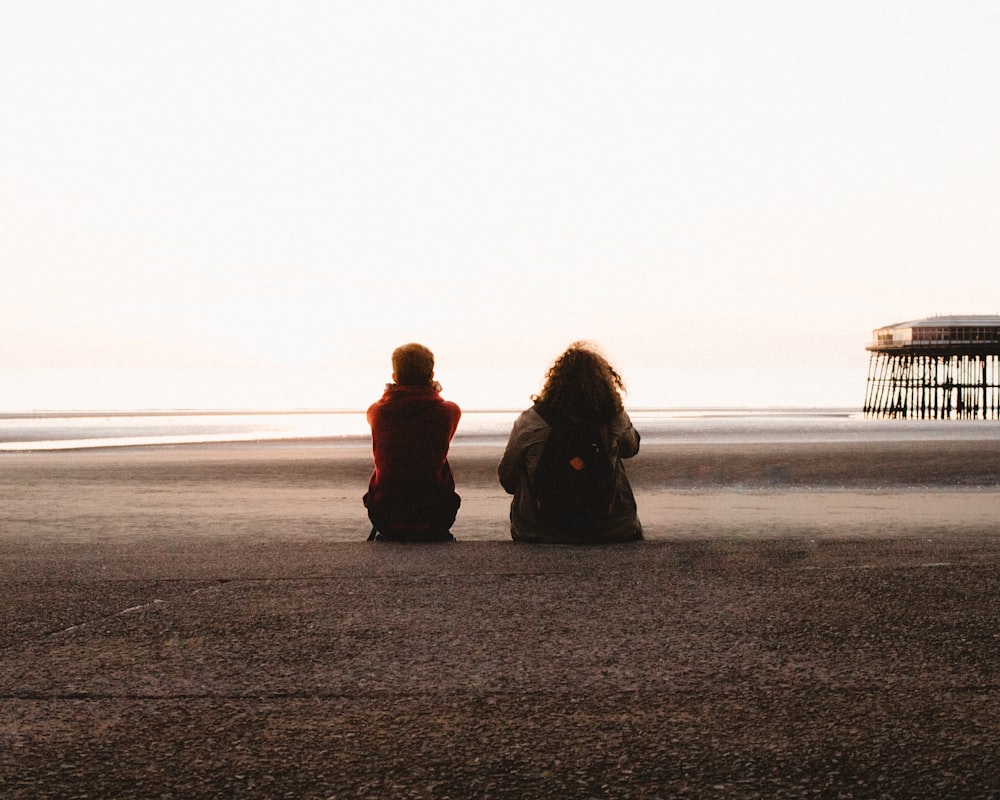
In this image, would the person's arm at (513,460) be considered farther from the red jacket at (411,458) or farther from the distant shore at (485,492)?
the distant shore at (485,492)

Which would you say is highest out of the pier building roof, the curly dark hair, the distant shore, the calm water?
the pier building roof

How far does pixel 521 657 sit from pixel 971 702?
1756mm

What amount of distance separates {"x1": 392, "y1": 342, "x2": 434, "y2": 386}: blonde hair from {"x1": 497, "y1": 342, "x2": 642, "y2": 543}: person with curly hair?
2.87ft

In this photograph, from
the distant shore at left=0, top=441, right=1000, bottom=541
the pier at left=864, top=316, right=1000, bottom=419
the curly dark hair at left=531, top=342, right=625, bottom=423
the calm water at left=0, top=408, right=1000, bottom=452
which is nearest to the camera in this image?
the curly dark hair at left=531, top=342, right=625, bottom=423

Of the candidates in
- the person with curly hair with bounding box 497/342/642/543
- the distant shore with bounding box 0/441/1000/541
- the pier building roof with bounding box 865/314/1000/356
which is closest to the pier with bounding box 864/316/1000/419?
the pier building roof with bounding box 865/314/1000/356

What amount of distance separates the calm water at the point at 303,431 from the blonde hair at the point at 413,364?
23.0 metres

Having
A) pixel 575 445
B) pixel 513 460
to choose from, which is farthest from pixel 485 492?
pixel 575 445

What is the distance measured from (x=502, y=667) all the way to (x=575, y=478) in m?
3.93

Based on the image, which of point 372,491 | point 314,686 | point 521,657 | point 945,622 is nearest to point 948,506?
point 372,491

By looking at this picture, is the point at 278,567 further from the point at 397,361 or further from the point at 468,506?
the point at 468,506

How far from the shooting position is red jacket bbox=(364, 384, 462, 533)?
8.99 m

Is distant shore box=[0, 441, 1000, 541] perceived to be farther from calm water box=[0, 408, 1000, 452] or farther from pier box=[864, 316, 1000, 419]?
pier box=[864, 316, 1000, 419]

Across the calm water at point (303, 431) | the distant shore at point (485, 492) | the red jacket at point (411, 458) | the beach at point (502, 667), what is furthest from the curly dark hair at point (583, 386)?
the calm water at point (303, 431)

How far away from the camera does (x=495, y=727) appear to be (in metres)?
3.89
